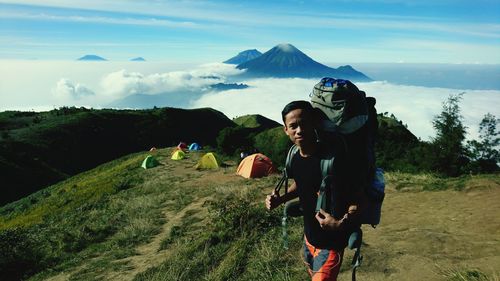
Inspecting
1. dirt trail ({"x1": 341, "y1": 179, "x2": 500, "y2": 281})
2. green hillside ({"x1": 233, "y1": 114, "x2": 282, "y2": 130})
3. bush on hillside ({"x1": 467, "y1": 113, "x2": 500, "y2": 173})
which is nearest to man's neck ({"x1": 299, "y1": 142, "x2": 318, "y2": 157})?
dirt trail ({"x1": 341, "y1": 179, "x2": 500, "y2": 281})

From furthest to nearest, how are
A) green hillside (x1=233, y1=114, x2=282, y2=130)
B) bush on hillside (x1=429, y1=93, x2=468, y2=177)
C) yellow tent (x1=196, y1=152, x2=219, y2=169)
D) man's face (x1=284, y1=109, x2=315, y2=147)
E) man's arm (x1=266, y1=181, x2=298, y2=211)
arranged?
1. green hillside (x1=233, y1=114, x2=282, y2=130)
2. bush on hillside (x1=429, y1=93, x2=468, y2=177)
3. yellow tent (x1=196, y1=152, x2=219, y2=169)
4. man's arm (x1=266, y1=181, x2=298, y2=211)
5. man's face (x1=284, y1=109, x2=315, y2=147)

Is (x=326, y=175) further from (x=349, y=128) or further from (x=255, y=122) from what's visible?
(x=255, y=122)

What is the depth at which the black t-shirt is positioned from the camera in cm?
293

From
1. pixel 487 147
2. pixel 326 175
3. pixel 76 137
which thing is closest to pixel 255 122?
pixel 76 137

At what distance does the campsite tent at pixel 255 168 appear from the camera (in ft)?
69.4

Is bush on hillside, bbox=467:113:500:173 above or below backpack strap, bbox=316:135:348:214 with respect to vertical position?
below

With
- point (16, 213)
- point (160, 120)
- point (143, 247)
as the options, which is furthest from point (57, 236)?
point (160, 120)

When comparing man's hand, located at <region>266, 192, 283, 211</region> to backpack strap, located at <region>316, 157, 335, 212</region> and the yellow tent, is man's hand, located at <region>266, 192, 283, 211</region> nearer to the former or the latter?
backpack strap, located at <region>316, 157, 335, 212</region>

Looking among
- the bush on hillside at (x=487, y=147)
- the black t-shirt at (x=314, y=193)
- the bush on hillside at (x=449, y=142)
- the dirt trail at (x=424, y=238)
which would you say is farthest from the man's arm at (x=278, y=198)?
the bush on hillside at (x=487, y=147)

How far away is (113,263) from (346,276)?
21.0 feet

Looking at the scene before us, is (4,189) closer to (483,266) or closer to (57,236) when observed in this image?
(57,236)

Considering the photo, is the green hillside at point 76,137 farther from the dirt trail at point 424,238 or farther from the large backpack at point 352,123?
the large backpack at point 352,123

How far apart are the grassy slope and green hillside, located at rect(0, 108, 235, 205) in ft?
131

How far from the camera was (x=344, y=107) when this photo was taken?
2.90 m
